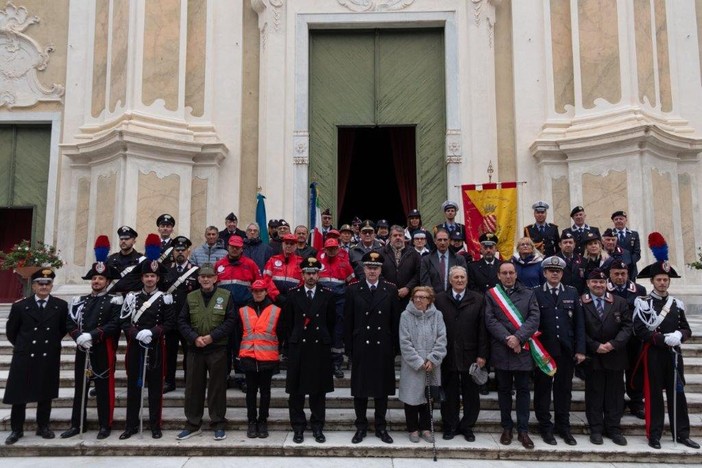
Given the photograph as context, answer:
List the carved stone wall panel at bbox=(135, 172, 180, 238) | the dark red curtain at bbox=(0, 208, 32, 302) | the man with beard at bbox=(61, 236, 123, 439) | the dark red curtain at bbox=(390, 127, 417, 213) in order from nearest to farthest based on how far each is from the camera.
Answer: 1. the man with beard at bbox=(61, 236, 123, 439)
2. the carved stone wall panel at bbox=(135, 172, 180, 238)
3. the dark red curtain at bbox=(390, 127, 417, 213)
4. the dark red curtain at bbox=(0, 208, 32, 302)

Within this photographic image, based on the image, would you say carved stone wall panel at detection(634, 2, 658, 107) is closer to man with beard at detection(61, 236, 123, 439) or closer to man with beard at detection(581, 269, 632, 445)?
man with beard at detection(581, 269, 632, 445)

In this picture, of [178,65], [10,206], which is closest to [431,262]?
[178,65]

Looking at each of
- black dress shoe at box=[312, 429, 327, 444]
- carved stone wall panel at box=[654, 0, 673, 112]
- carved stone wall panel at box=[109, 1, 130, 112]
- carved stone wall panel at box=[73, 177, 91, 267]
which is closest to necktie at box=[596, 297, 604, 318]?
black dress shoe at box=[312, 429, 327, 444]

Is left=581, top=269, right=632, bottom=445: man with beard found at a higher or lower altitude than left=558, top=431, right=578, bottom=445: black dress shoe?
higher

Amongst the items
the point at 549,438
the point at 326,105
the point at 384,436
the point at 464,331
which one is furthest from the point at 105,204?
the point at 549,438

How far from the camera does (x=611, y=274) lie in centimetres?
629

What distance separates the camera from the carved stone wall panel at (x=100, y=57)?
457 inches

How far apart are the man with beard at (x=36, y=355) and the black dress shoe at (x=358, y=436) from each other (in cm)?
309

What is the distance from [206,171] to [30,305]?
5.43 metres

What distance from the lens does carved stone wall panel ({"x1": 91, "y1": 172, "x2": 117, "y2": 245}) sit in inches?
415

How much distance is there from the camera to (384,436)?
574 centimetres

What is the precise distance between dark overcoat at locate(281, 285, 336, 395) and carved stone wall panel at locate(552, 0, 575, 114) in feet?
23.6

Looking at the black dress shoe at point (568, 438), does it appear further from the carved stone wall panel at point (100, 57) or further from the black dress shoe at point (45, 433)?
the carved stone wall panel at point (100, 57)

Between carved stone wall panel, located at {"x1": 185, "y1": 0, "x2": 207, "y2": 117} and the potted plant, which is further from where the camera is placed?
carved stone wall panel, located at {"x1": 185, "y1": 0, "x2": 207, "y2": 117}
